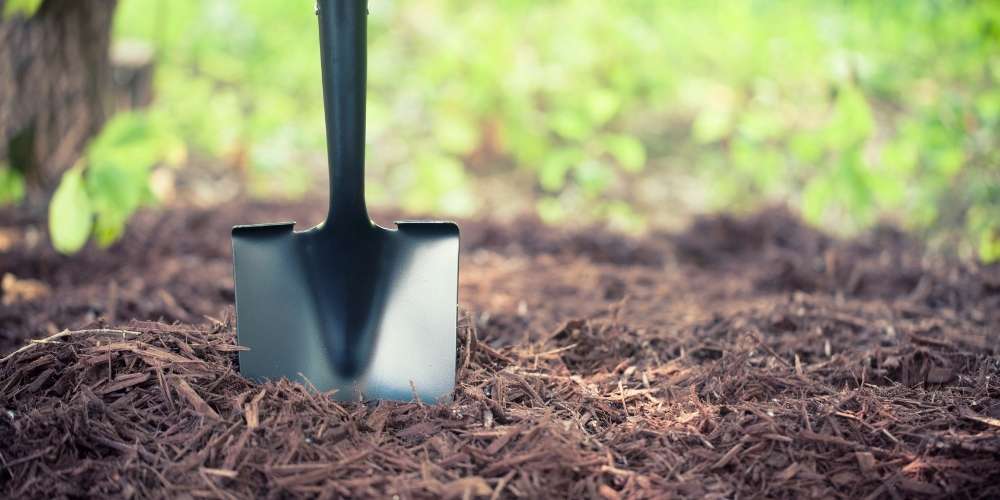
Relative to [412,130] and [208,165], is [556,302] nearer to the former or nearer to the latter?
[412,130]

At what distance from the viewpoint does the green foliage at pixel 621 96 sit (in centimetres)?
325

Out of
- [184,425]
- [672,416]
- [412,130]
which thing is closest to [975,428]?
[672,416]

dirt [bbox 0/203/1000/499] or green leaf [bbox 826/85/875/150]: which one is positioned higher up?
green leaf [bbox 826/85/875/150]

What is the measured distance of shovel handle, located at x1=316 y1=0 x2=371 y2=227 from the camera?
148 centimetres

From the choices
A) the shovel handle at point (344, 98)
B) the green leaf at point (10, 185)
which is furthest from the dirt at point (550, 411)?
the green leaf at point (10, 185)

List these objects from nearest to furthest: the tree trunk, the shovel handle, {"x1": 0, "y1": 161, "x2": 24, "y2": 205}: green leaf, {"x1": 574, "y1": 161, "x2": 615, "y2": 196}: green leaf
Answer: the shovel handle → {"x1": 0, "y1": 161, "x2": 24, "y2": 205}: green leaf → the tree trunk → {"x1": 574, "y1": 161, "x2": 615, "y2": 196}: green leaf

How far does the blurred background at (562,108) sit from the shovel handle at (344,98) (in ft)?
3.20

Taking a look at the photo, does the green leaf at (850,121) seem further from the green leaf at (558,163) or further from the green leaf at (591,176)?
the green leaf at (558,163)

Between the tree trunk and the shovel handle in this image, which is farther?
the tree trunk

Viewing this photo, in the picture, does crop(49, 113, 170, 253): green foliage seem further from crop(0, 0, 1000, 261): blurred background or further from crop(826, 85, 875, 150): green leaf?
crop(826, 85, 875, 150): green leaf

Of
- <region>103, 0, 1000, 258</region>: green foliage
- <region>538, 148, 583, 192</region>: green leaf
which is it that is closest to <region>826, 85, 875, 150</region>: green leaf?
<region>103, 0, 1000, 258</region>: green foliage

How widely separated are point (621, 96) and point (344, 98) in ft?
9.07

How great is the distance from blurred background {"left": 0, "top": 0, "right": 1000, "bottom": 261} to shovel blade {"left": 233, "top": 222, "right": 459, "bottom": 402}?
931mm

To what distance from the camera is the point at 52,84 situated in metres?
3.05
